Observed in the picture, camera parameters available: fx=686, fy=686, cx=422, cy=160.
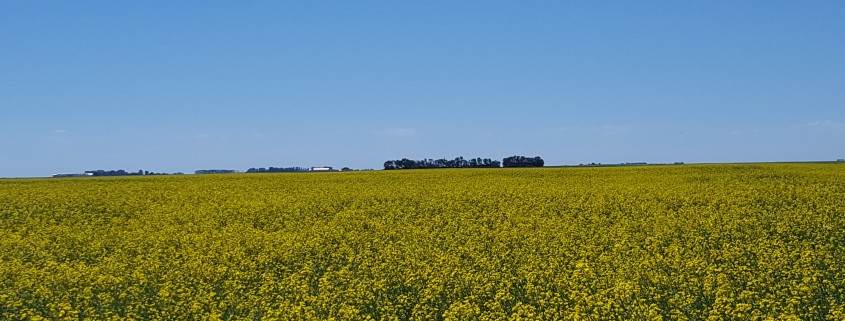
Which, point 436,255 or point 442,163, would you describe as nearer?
point 436,255

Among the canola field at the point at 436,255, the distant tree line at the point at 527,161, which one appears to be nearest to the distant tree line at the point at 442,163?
the distant tree line at the point at 527,161

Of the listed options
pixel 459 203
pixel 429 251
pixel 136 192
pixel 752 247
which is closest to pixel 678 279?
pixel 752 247

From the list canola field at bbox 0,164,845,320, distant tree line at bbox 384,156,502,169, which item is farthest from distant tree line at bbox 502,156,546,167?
canola field at bbox 0,164,845,320

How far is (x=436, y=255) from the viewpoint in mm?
14812

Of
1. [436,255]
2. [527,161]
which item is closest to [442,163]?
[527,161]

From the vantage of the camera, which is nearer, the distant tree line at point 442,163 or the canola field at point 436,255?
the canola field at point 436,255

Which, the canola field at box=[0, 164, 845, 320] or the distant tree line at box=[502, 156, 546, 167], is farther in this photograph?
the distant tree line at box=[502, 156, 546, 167]

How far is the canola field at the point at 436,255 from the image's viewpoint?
10.6 m

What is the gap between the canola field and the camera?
10641 millimetres

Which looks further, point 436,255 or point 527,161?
point 527,161

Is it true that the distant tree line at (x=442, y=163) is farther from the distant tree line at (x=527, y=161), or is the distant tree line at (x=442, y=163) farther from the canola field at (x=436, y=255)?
the canola field at (x=436, y=255)

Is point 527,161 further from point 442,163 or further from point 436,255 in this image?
point 436,255

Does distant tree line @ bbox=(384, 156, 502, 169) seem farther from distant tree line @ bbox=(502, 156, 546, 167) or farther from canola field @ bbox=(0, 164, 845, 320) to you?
canola field @ bbox=(0, 164, 845, 320)

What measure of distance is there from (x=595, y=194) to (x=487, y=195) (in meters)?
4.29
